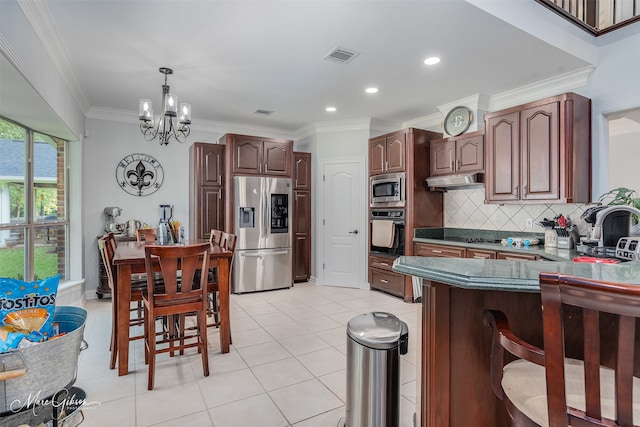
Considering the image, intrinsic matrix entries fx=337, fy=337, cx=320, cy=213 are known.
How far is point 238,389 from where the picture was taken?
2.37 metres

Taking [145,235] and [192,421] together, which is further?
[145,235]

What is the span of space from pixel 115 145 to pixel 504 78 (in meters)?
5.23

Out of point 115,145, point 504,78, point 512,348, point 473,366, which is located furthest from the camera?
point 115,145

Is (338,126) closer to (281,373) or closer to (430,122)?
(430,122)

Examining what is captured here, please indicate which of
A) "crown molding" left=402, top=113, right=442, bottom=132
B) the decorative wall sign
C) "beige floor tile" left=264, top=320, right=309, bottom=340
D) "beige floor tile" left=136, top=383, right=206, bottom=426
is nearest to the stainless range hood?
"crown molding" left=402, top=113, right=442, bottom=132

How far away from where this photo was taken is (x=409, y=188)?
4.62 m

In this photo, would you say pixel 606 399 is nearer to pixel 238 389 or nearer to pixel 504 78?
pixel 238 389

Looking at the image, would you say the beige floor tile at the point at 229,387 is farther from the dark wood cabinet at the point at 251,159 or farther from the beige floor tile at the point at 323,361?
the dark wood cabinet at the point at 251,159

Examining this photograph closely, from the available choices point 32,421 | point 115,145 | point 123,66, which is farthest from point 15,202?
point 32,421

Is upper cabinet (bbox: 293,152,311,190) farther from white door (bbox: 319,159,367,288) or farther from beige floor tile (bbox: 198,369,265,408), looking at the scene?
beige floor tile (bbox: 198,369,265,408)

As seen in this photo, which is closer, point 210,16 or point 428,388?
point 428,388

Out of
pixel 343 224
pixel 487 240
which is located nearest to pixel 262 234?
pixel 343 224

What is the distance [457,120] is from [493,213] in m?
1.30

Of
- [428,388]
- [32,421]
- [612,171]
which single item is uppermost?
[612,171]
